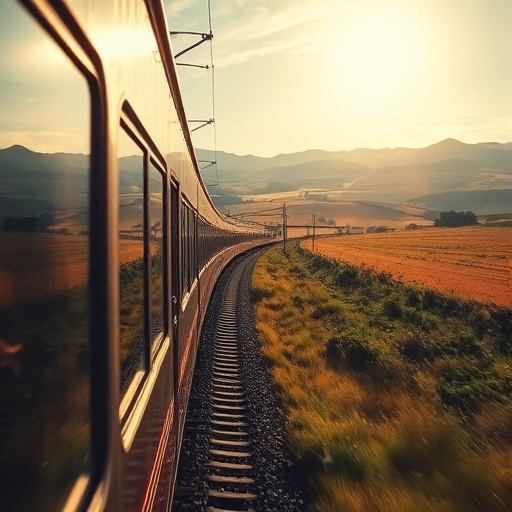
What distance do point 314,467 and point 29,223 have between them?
5.35 meters

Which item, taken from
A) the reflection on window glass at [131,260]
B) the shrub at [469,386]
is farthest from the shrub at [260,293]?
the reflection on window glass at [131,260]

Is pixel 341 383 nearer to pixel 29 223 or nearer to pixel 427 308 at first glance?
pixel 29 223

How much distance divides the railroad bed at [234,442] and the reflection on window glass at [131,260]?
2845 millimetres

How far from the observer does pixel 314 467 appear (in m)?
6.00

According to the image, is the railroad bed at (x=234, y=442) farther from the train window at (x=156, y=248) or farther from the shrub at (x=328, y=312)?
the shrub at (x=328, y=312)

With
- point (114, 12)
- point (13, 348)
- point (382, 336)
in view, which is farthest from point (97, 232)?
point (382, 336)

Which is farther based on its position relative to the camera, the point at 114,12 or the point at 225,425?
the point at 225,425

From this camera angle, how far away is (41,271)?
1403mm

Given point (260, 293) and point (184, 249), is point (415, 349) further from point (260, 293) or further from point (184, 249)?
point (260, 293)

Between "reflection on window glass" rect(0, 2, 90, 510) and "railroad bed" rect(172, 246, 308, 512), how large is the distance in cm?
381

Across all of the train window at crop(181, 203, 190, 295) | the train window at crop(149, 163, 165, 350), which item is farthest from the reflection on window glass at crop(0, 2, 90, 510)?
the train window at crop(181, 203, 190, 295)

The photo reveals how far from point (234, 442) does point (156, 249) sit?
369cm

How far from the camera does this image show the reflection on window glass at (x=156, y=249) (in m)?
3.24

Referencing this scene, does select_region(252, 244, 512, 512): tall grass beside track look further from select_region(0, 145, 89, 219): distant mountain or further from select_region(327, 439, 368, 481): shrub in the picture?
select_region(0, 145, 89, 219): distant mountain
